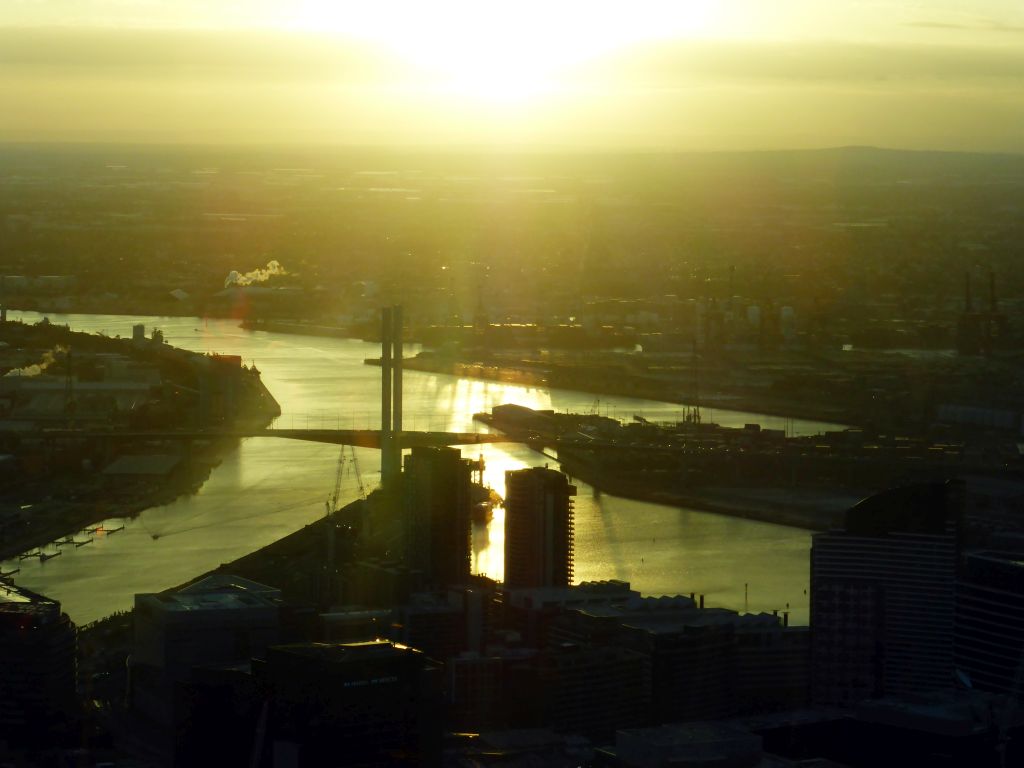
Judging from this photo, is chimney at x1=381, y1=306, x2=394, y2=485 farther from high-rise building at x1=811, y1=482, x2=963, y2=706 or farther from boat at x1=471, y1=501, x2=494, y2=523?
high-rise building at x1=811, y1=482, x2=963, y2=706

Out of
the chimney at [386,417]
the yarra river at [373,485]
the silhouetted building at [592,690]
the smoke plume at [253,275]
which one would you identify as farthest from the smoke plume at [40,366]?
the silhouetted building at [592,690]

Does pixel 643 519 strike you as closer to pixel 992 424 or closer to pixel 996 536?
pixel 996 536

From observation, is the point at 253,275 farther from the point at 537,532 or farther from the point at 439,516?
the point at 537,532

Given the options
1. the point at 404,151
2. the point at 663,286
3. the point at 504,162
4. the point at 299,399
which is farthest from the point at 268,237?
the point at 404,151

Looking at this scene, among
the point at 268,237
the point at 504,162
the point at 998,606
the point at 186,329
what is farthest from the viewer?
the point at 504,162

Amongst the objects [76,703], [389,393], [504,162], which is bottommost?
[76,703]

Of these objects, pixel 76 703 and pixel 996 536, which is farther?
pixel 996 536
